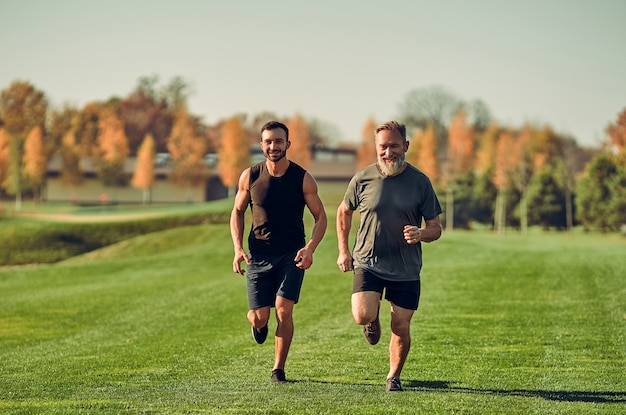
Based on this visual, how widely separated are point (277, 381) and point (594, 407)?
122 inches

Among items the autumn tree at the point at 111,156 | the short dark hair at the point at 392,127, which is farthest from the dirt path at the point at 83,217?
the short dark hair at the point at 392,127

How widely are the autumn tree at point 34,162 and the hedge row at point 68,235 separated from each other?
78.2 ft

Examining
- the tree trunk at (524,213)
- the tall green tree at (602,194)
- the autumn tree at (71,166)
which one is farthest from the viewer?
the autumn tree at (71,166)

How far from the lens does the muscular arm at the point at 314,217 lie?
9.85 m

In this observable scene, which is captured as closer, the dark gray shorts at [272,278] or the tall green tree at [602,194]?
the dark gray shorts at [272,278]

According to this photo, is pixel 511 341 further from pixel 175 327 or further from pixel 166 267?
pixel 166 267

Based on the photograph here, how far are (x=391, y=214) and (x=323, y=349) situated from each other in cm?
475

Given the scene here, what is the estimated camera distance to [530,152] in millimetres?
77375

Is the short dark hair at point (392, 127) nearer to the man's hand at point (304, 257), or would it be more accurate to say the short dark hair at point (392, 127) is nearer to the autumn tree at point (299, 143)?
the man's hand at point (304, 257)

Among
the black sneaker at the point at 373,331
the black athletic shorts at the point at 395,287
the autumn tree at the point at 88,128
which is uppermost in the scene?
the autumn tree at the point at 88,128

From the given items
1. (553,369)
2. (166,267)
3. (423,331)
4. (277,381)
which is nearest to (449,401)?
(277,381)

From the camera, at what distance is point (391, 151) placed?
921 centimetres

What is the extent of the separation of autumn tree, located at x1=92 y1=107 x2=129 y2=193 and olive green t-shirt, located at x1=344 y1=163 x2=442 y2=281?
263 feet

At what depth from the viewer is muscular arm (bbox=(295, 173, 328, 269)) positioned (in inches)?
388
